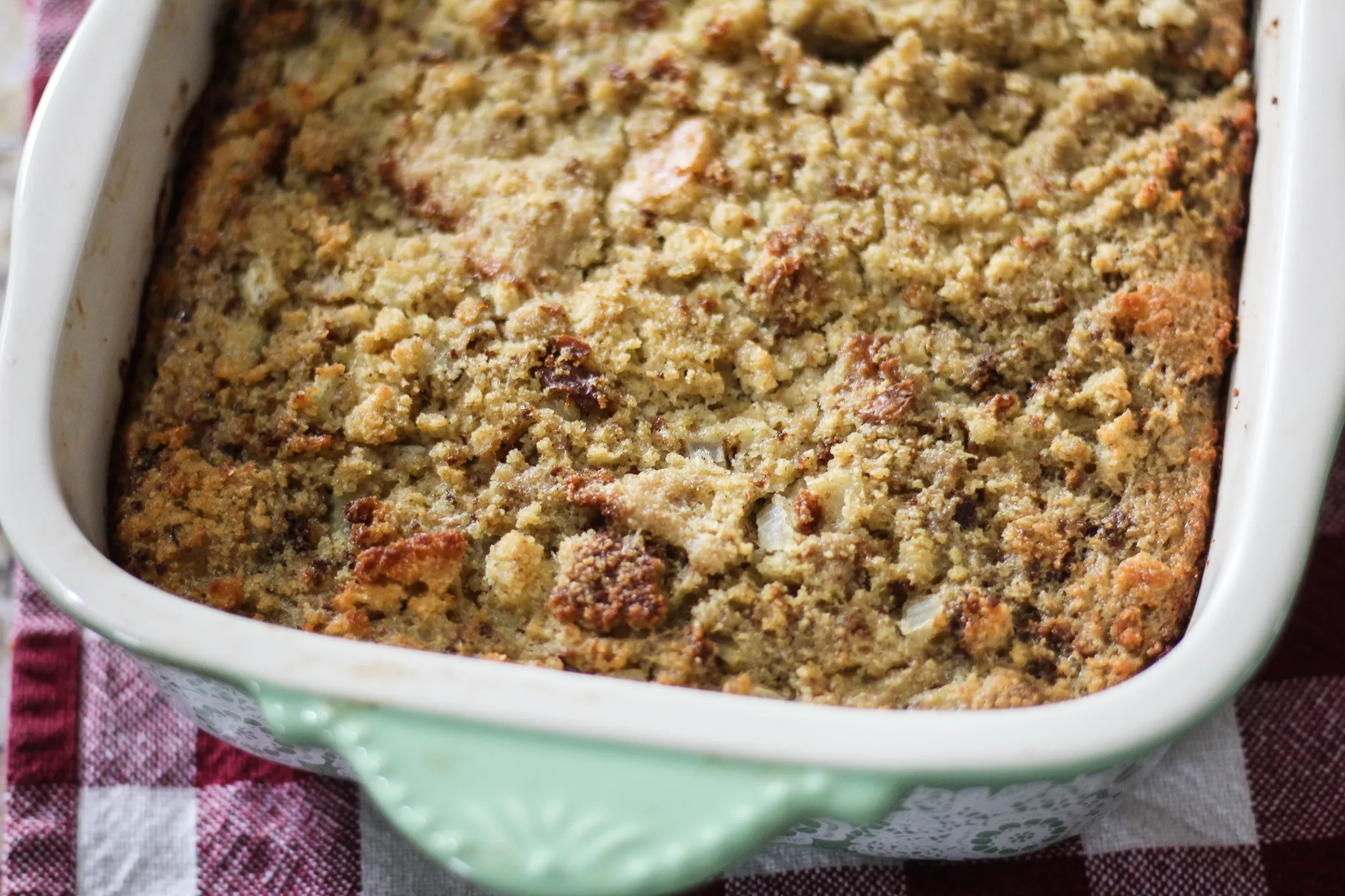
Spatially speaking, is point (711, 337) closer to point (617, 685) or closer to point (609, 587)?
point (609, 587)

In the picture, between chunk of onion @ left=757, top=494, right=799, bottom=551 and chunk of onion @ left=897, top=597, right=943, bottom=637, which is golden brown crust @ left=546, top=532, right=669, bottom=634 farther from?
chunk of onion @ left=897, top=597, right=943, bottom=637

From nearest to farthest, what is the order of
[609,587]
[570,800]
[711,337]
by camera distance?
1. [570,800]
2. [609,587]
3. [711,337]

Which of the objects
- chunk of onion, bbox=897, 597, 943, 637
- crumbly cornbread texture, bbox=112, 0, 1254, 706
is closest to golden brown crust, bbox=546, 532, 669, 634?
crumbly cornbread texture, bbox=112, 0, 1254, 706

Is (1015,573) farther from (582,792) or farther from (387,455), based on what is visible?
(387,455)

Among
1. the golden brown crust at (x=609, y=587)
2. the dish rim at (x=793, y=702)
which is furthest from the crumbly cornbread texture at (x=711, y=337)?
the dish rim at (x=793, y=702)

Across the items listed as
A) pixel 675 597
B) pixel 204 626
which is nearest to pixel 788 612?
pixel 675 597

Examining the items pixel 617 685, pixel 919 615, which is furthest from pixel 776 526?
pixel 617 685
